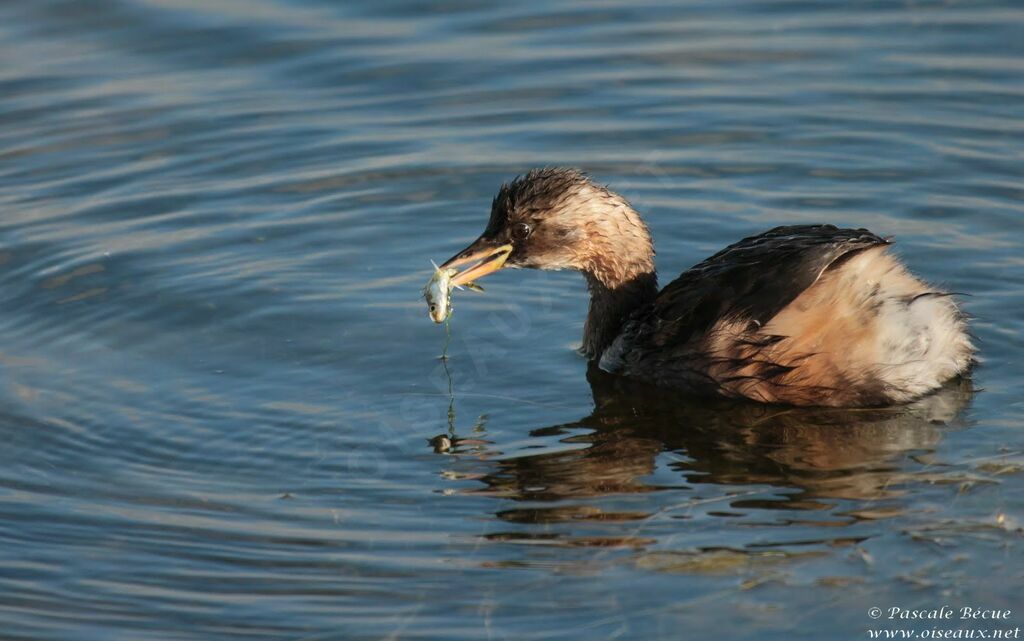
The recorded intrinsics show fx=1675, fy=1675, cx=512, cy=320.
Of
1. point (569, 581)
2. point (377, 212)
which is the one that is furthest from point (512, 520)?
point (377, 212)

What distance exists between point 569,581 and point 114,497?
1935mm

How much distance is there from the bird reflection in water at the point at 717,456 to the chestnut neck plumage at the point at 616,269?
1.61ft

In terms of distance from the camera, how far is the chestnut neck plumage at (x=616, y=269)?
8008 millimetres

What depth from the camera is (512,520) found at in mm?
6191

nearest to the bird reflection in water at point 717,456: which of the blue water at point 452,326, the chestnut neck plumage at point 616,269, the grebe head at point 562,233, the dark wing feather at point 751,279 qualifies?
the blue water at point 452,326

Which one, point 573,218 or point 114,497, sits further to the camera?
point 573,218

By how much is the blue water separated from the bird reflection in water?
0.02 meters

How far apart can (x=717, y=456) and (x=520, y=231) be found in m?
1.66

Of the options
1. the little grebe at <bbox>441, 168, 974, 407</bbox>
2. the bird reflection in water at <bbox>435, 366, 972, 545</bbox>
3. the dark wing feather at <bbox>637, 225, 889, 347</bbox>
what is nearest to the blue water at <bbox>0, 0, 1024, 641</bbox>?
the bird reflection in water at <bbox>435, 366, 972, 545</bbox>

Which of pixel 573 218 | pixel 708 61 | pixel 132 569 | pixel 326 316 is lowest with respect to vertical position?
pixel 132 569

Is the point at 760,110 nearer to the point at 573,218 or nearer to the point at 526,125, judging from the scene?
the point at 526,125

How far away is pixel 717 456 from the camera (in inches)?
267

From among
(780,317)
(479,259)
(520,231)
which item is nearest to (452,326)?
(479,259)

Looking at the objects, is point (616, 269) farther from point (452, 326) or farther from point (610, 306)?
point (452, 326)
